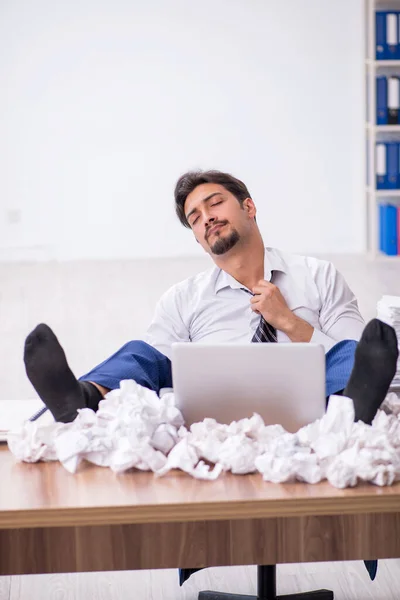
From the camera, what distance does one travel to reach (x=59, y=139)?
22.4 ft

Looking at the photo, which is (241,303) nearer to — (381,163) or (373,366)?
(373,366)

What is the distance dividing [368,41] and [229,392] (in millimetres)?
5442

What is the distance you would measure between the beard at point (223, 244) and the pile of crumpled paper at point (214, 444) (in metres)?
0.77

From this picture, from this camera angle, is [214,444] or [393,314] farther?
[393,314]

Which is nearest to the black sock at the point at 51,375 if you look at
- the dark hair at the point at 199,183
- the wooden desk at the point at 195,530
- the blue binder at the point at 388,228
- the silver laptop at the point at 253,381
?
the silver laptop at the point at 253,381

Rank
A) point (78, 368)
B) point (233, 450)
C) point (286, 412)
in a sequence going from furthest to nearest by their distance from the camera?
point (78, 368) → point (286, 412) → point (233, 450)

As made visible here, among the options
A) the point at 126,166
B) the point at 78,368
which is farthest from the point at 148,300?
the point at 126,166

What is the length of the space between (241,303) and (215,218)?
219 millimetres

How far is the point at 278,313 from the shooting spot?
7.14 ft

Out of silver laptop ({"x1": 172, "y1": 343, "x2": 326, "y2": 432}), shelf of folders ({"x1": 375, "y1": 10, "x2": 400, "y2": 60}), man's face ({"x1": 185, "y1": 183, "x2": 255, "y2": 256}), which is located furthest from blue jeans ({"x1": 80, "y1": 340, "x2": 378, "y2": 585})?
shelf of folders ({"x1": 375, "y1": 10, "x2": 400, "y2": 60})

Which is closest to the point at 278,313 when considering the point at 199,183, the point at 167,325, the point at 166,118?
the point at 167,325

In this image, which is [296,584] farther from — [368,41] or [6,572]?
[368,41]

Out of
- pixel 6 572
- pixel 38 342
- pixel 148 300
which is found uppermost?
pixel 38 342

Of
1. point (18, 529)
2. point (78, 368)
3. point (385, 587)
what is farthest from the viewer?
point (78, 368)
